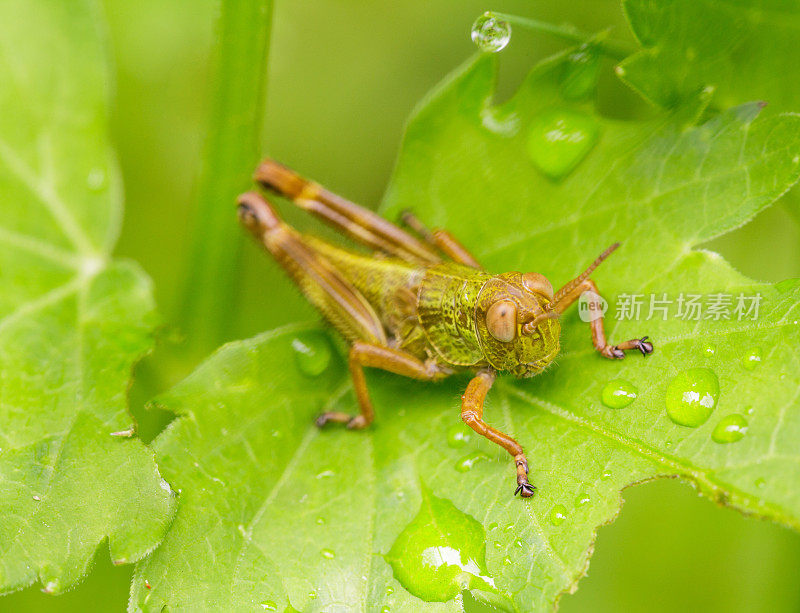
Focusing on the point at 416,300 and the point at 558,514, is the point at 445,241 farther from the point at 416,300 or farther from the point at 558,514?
the point at 558,514

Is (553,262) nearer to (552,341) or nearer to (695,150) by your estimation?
(552,341)

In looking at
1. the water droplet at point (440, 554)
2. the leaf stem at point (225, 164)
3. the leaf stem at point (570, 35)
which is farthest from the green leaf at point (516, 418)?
the leaf stem at point (225, 164)

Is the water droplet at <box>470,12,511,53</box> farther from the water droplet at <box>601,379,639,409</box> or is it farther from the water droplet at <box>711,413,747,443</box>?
the water droplet at <box>711,413,747,443</box>

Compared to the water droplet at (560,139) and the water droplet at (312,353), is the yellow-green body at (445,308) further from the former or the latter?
the water droplet at (560,139)

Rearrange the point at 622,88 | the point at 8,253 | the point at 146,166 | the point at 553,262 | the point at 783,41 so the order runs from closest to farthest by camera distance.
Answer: the point at 783,41
the point at 553,262
the point at 8,253
the point at 622,88
the point at 146,166

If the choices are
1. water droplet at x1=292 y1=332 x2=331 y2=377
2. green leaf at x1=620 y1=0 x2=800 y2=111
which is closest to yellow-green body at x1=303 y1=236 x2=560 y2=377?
water droplet at x1=292 y1=332 x2=331 y2=377

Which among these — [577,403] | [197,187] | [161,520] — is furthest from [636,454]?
[197,187]

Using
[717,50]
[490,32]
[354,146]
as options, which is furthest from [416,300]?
[354,146]
